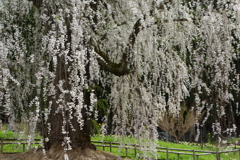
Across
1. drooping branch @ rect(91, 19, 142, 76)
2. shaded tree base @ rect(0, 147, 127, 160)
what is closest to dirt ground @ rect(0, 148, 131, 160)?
shaded tree base @ rect(0, 147, 127, 160)

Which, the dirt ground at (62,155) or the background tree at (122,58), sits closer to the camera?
the background tree at (122,58)

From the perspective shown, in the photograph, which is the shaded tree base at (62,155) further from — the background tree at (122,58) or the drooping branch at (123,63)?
the drooping branch at (123,63)

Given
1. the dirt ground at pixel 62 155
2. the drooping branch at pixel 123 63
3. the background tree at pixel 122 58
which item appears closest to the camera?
the background tree at pixel 122 58

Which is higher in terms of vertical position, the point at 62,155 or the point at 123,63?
the point at 123,63

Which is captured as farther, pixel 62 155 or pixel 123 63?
pixel 123 63

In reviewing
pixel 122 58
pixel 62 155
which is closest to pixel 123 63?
pixel 122 58

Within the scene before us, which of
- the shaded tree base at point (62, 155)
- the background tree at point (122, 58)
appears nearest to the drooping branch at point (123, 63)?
the background tree at point (122, 58)

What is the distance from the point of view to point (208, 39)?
164 inches

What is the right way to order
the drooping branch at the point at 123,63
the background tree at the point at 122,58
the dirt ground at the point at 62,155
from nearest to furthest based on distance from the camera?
1. the background tree at the point at 122,58
2. the dirt ground at the point at 62,155
3. the drooping branch at the point at 123,63

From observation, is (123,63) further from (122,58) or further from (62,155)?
(62,155)

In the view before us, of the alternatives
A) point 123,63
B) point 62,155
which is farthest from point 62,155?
point 123,63

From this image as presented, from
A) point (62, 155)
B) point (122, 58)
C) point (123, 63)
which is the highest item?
point (122, 58)

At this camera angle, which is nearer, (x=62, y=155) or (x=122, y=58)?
(x=62, y=155)

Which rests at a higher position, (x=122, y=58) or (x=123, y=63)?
(x=122, y=58)
